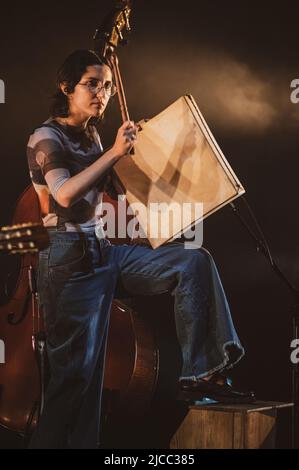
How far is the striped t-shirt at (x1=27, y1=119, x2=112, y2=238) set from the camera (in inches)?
74.9

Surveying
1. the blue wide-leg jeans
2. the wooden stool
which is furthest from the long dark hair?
the wooden stool

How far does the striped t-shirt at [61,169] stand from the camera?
1.90 meters

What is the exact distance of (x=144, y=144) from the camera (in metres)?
1.98

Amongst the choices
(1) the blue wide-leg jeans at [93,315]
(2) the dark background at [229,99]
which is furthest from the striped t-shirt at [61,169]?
(2) the dark background at [229,99]

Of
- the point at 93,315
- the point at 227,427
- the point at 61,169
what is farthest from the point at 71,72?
the point at 227,427

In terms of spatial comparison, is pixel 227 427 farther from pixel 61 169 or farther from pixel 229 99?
pixel 229 99

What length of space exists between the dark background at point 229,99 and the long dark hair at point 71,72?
739mm

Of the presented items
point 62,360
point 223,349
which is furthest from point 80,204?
point 223,349

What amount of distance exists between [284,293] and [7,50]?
1624 millimetres

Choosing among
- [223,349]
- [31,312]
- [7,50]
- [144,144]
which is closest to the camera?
[223,349]

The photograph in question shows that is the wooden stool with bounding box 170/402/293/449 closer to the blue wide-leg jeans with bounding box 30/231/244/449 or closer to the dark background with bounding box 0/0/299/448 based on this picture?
the blue wide-leg jeans with bounding box 30/231/244/449

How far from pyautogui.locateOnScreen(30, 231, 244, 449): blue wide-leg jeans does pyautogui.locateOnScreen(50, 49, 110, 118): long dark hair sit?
0.44m

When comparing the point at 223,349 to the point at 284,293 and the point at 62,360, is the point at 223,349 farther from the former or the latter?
the point at 284,293

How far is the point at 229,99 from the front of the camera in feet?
9.39
